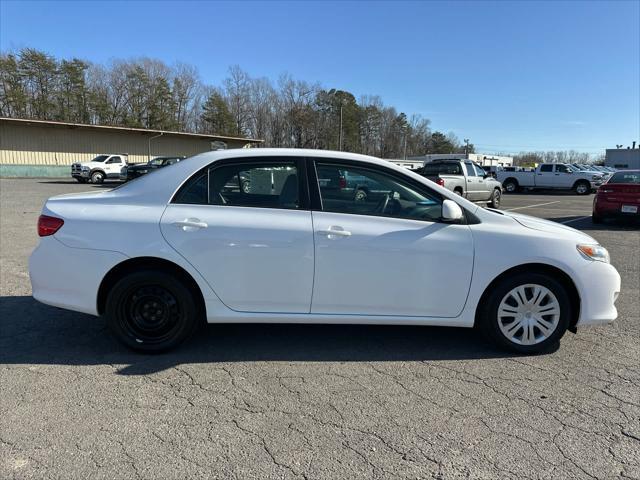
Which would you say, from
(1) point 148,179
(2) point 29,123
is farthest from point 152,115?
(1) point 148,179

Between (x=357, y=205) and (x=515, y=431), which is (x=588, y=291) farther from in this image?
(x=357, y=205)

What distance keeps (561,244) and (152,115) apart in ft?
204

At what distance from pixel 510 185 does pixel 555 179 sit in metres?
2.74

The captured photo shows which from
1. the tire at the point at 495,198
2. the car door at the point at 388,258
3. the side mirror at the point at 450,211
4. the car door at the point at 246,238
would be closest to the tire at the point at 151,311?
A: the car door at the point at 246,238

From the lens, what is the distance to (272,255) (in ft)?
11.6

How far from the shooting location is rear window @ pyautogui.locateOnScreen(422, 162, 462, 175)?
17.1 meters

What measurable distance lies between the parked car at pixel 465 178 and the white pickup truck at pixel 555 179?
12857 mm

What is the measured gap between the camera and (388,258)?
141 inches

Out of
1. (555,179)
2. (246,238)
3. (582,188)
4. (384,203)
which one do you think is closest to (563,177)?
(555,179)

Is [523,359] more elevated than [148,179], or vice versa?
[148,179]

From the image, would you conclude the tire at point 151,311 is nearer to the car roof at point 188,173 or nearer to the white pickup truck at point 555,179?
the car roof at point 188,173

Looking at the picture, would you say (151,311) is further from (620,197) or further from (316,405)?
(620,197)

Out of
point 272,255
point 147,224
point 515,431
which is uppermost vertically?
point 147,224

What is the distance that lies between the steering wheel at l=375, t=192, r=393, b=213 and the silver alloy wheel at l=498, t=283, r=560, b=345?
123 cm
